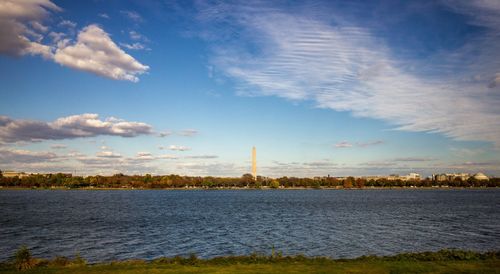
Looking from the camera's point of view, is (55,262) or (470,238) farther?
(470,238)

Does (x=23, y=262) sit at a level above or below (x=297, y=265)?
above

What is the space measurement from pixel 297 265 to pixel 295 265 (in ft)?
0.41

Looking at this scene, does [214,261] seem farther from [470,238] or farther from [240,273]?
[470,238]

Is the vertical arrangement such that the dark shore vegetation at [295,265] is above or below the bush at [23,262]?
below

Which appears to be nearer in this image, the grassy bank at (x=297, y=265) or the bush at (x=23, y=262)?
the grassy bank at (x=297, y=265)

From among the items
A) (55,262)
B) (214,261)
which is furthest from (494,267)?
(55,262)

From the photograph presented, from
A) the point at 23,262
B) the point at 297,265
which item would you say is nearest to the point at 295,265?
the point at 297,265

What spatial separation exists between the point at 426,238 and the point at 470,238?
600 centimetres

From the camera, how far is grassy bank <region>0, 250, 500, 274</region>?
855 inches

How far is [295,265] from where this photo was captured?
77.7ft

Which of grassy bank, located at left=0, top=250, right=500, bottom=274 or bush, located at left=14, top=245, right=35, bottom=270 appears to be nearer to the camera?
grassy bank, located at left=0, top=250, right=500, bottom=274

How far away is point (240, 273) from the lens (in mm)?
20875

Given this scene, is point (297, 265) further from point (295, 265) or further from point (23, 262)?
point (23, 262)

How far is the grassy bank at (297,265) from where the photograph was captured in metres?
21.7
